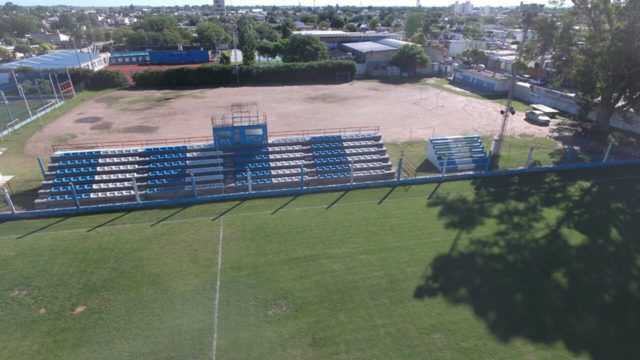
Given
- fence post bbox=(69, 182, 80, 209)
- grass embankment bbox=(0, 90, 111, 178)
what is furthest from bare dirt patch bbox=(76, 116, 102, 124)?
fence post bbox=(69, 182, 80, 209)

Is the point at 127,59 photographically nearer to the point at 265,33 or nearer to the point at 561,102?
the point at 265,33

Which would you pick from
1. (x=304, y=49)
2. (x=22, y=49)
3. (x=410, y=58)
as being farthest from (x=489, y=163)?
(x=22, y=49)

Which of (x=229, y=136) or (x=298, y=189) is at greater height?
(x=229, y=136)

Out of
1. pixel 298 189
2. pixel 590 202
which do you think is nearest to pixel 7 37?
pixel 298 189

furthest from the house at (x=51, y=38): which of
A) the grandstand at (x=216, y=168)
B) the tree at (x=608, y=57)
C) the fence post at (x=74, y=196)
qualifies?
the tree at (x=608, y=57)

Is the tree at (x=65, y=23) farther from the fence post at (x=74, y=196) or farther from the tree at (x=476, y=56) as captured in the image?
the fence post at (x=74, y=196)

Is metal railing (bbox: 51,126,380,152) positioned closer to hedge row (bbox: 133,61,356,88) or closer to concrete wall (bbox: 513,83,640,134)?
concrete wall (bbox: 513,83,640,134)

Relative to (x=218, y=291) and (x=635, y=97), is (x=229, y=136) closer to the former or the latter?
(x=218, y=291)
